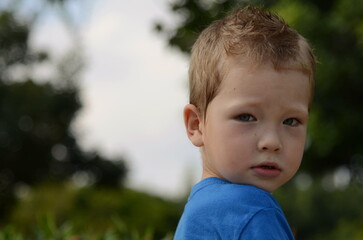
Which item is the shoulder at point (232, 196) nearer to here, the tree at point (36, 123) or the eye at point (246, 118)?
the eye at point (246, 118)

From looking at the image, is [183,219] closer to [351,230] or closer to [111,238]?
[111,238]

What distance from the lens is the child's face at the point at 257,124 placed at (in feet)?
8.04

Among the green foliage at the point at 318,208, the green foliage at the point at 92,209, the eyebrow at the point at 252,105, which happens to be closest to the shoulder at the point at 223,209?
the eyebrow at the point at 252,105

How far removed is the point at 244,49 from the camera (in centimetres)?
249

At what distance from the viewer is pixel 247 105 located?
2.45 metres

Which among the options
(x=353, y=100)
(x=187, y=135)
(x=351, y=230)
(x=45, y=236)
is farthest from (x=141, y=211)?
(x=187, y=135)

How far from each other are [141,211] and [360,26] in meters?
8.05

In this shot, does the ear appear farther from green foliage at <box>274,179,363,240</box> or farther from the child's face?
green foliage at <box>274,179,363,240</box>

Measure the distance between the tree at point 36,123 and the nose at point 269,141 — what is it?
20306 millimetres

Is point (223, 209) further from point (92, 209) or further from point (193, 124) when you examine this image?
point (92, 209)

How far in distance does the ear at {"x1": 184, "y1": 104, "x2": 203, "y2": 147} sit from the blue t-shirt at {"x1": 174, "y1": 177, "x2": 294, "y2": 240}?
0.21 m

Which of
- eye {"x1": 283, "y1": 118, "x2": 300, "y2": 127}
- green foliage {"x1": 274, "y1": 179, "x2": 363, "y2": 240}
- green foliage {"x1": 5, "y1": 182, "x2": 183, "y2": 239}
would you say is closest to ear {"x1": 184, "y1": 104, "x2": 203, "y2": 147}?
eye {"x1": 283, "y1": 118, "x2": 300, "y2": 127}

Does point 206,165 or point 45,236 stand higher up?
point 206,165

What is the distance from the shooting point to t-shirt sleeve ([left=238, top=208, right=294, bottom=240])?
7.47ft
